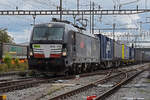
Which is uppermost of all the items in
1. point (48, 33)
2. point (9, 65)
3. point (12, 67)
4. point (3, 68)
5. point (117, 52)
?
point (48, 33)

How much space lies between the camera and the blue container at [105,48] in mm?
26852

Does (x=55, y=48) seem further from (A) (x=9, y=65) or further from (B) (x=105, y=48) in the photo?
(B) (x=105, y=48)

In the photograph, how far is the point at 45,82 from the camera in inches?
557

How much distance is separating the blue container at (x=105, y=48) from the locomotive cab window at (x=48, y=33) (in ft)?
35.6

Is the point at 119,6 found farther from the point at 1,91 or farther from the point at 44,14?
the point at 1,91

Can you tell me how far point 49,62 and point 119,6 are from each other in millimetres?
16485

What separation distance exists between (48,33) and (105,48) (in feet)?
44.0

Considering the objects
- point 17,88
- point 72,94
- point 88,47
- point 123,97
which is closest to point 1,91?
point 17,88

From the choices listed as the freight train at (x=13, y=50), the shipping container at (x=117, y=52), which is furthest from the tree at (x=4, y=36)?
→ the shipping container at (x=117, y=52)

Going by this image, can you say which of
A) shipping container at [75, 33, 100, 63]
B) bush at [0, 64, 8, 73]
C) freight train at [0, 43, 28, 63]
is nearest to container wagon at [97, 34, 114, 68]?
shipping container at [75, 33, 100, 63]

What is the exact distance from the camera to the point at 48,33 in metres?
16.2

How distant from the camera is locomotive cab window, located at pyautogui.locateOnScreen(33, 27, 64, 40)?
1600 centimetres

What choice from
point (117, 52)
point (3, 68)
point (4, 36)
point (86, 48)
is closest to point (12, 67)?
point (3, 68)

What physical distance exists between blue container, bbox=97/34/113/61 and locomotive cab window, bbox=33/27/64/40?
10.8 metres
